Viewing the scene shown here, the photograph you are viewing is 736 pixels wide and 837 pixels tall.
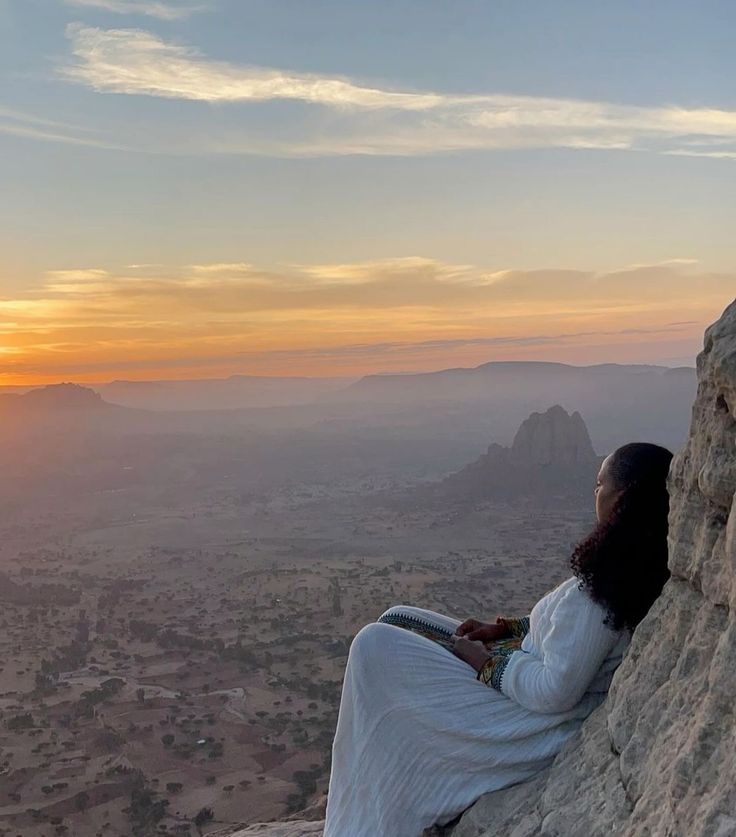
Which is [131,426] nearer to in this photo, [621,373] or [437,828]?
[621,373]

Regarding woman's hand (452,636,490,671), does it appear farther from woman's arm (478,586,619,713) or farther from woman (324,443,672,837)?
woman's arm (478,586,619,713)

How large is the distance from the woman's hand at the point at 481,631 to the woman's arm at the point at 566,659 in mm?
574

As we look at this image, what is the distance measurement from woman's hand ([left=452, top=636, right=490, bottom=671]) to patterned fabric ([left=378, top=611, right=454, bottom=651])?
0.15 metres

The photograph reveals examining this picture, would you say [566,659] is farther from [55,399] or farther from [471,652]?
[55,399]

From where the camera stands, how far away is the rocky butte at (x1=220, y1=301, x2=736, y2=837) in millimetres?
2635

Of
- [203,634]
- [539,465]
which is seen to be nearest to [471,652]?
[203,634]

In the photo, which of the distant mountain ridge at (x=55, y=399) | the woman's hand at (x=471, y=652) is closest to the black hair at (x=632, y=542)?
the woman's hand at (x=471, y=652)

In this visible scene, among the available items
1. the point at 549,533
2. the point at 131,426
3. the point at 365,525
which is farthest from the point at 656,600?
the point at 131,426

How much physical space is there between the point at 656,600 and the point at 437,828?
1560mm

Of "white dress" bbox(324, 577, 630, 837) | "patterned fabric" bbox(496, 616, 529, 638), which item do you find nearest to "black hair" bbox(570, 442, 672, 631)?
"white dress" bbox(324, 577, 630, 837)

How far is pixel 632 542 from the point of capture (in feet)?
12.1

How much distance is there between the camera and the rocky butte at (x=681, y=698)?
263cm

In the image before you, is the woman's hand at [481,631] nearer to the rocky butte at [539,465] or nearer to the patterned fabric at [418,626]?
the patterned fabric at [418,626]

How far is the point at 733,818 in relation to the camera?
2.29m
